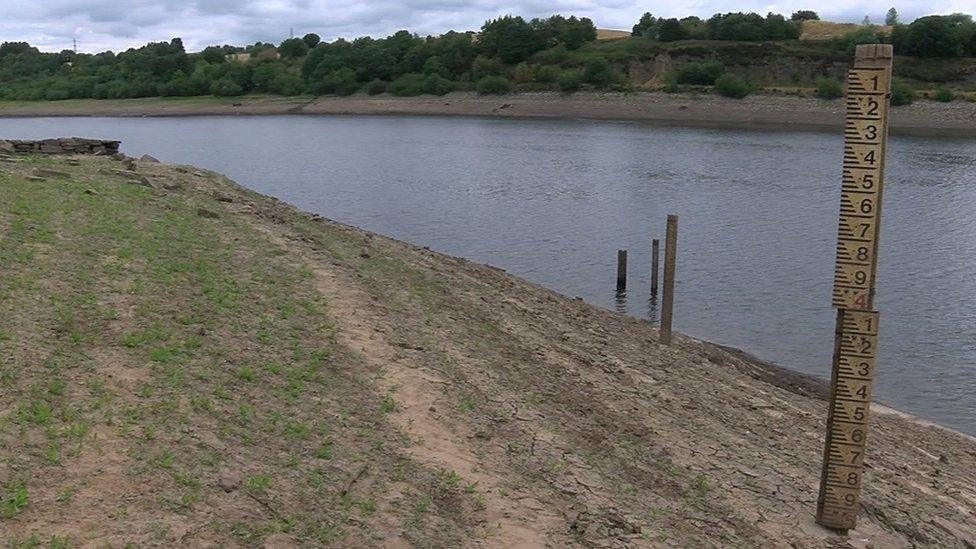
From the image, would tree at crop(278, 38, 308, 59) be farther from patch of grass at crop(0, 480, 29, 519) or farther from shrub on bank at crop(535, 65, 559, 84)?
patch of grass at crop(0, 480, 29, 519)

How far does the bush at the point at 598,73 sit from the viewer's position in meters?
106

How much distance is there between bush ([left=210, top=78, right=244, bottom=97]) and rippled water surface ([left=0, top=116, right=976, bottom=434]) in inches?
1686

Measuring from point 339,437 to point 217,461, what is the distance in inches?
44.4

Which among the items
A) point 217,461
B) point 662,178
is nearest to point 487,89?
point 662,178

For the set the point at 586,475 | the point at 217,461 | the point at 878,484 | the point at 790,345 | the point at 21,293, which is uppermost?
the point at 21,293

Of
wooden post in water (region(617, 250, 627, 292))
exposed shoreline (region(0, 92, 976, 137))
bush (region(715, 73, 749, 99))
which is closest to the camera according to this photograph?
wooden post in water (region(617, 250, 627, 292))

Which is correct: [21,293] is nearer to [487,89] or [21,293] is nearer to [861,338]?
[861,338]

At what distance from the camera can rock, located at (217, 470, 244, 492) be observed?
6.41 meters

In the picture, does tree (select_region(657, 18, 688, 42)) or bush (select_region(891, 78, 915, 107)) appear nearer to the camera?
bush (select_region(891, 78, 915, 107))

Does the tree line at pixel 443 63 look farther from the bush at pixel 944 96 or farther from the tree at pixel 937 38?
the bush at pixel 944 96

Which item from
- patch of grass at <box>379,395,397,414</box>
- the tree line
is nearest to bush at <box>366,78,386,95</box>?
the tree line

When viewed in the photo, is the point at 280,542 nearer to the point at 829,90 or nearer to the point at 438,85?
the point at 829,90

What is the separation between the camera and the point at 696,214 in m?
37.2

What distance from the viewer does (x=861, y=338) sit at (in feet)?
24.1
